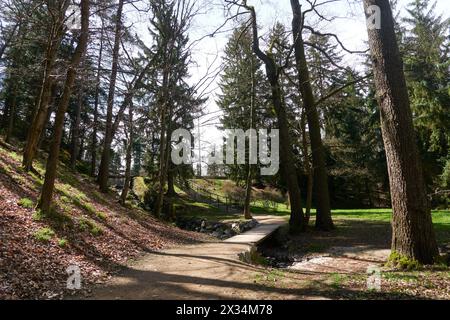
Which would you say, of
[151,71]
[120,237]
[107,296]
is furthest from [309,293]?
[151,71]

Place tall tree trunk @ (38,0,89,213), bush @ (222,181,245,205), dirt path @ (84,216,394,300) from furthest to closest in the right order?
1. bush @ (222,181,245,205)
2. tall tree trunk @ (38,0,89,213)
3. dirt path @ (84,216,394,300)

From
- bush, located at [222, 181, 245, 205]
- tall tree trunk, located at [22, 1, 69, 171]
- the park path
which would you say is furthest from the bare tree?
bush, located at [222, 181, 245, 205]

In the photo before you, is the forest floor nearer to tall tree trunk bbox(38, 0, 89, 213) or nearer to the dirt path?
the dirt path

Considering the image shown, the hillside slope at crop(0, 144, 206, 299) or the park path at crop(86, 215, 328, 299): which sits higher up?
the hillside slope at crop(0, 144, 206, 299)

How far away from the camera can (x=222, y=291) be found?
5.19 meters

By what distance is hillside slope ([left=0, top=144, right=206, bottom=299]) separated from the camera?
16.8 feet

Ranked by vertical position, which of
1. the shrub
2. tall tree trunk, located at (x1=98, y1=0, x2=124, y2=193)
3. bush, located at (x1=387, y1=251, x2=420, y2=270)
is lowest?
bush, located at (x1=387, y1=251, x2=420, y2=270)

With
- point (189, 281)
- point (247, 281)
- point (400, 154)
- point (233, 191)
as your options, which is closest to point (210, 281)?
point (189, 281)

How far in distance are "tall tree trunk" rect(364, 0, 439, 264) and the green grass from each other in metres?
6.48

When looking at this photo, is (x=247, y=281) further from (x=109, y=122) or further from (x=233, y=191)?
(x=233, y=191)

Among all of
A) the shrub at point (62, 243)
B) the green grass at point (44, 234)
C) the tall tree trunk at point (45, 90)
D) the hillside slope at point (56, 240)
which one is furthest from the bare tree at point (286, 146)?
the green grass at point (44, 234)

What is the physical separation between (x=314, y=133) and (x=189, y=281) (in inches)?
396
